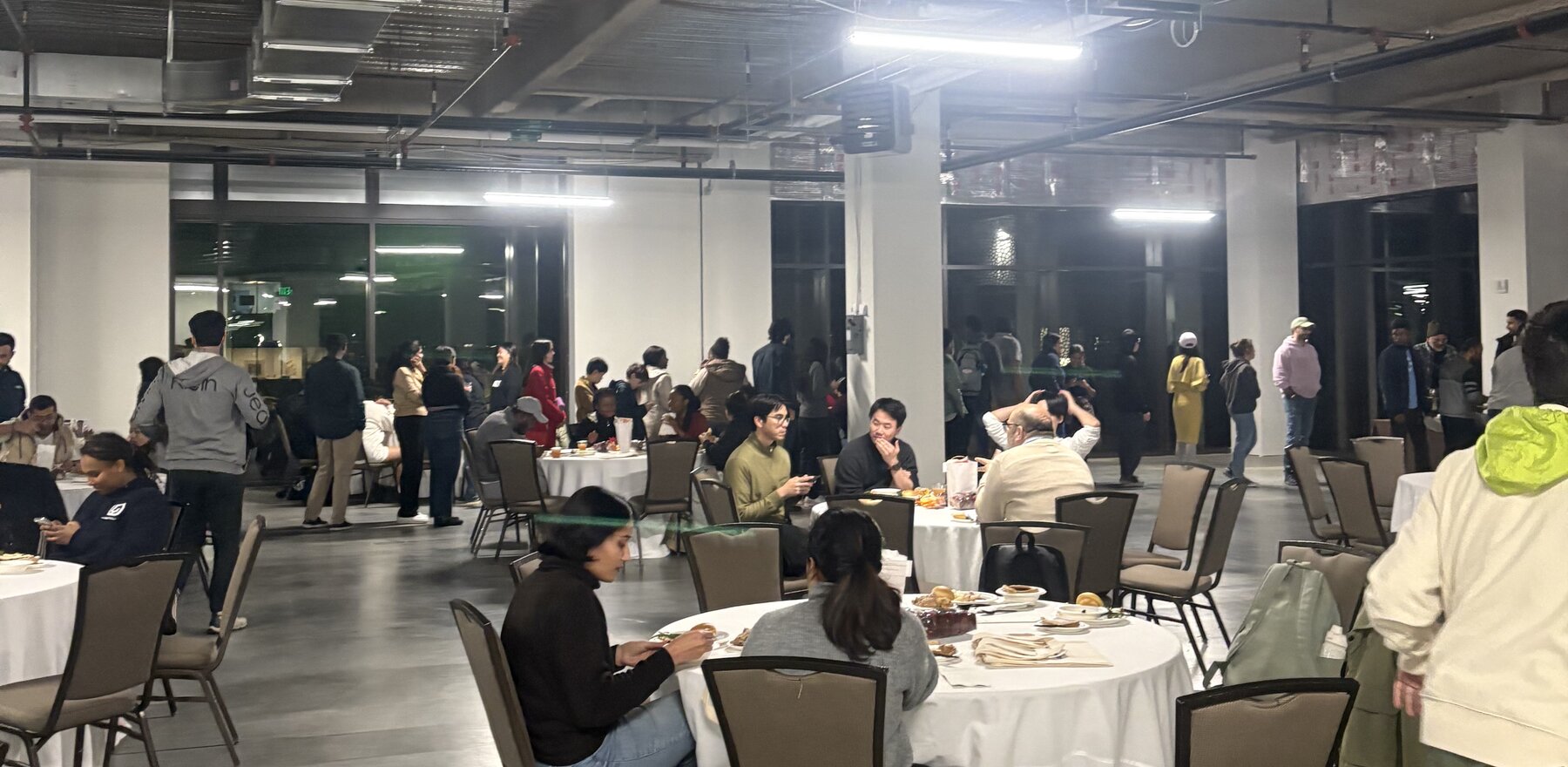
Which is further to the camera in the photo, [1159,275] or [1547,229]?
[1159,275]

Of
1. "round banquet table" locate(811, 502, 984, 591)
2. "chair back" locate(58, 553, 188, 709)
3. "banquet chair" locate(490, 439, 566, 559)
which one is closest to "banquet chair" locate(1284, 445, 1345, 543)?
"round banquet table" locate(811, 502, 984, 591)

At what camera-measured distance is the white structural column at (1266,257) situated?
637 inches

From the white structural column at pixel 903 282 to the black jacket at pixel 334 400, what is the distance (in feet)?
13.5

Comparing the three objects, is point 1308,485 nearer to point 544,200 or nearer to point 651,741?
point 651,741

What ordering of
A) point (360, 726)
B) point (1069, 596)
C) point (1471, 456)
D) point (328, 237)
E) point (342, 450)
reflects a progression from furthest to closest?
point (328, 237) < point (342, 450) < point (360, 726) < point (1069, 596) < point (1471, 456)

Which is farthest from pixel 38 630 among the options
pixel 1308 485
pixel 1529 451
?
pixel 1308 485

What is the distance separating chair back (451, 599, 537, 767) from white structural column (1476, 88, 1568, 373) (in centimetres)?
1251

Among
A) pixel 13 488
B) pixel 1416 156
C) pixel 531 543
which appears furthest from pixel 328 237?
pixel 1416 156

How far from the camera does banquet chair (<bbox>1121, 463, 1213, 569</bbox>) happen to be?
22.6ft

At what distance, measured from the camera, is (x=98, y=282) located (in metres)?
13.6

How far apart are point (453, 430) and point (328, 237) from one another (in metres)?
4.08

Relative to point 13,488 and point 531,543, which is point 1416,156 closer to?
point 531,543

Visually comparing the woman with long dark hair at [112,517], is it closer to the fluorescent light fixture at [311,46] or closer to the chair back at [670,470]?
the fluorescent light fixture at [311,46]

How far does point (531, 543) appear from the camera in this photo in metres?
10.3
